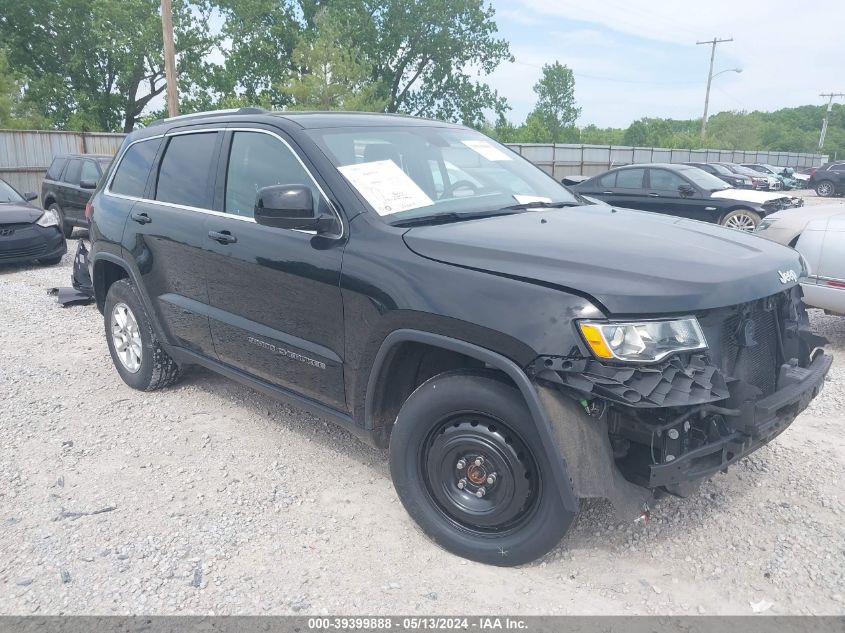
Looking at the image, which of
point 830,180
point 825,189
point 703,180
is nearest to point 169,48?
point 703,180

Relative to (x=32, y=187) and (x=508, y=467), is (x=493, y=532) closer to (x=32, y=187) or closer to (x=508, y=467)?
(x=508, y=467)

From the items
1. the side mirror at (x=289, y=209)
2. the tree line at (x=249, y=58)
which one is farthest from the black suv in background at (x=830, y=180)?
the side mirror at (x=289, y=209)

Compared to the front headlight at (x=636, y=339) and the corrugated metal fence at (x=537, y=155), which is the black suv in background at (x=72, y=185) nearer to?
the corrugated metal fence at (x=537, y=155)

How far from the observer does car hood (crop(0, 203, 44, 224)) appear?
970cm

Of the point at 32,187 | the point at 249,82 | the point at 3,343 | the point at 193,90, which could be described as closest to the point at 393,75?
the point at 249,82

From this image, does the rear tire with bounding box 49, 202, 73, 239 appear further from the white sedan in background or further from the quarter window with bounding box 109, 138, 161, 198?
the white sedan in background

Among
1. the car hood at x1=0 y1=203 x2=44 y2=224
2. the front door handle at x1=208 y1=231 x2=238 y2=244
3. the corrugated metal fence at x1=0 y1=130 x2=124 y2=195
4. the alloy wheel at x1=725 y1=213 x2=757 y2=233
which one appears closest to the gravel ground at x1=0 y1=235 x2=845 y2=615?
the front door handle at x1=208 y1=231 x2=238 y2=244

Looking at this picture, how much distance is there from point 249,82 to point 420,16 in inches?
417

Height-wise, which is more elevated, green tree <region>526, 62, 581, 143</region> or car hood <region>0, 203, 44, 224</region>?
green tree <region>526, 62, 581, 143</region>

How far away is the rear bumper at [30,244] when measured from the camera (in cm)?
965

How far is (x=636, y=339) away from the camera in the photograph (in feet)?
7.88

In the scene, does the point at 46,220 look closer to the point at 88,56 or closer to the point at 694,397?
the point at 694,397

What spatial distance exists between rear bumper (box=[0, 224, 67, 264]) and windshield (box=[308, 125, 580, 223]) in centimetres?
813

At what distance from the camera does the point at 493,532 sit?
2.83 m
